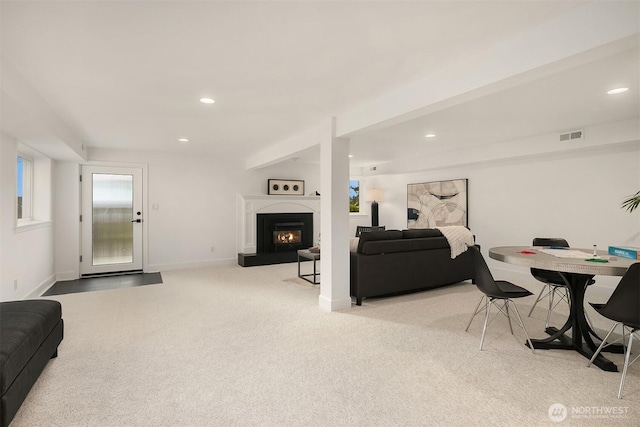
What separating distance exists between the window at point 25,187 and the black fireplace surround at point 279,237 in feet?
11.3

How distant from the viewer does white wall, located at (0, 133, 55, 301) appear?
3.56 m

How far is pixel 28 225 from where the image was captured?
4.31 m

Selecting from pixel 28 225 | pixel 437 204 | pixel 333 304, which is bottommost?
pixel 333 304

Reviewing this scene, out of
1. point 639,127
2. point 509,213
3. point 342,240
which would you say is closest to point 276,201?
point 342,240

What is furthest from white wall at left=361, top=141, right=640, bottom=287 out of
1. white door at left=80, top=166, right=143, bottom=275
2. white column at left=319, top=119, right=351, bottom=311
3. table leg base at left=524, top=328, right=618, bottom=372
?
white door at left=80, top=166, right=143, bottom=275

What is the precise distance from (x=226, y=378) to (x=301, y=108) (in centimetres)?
261

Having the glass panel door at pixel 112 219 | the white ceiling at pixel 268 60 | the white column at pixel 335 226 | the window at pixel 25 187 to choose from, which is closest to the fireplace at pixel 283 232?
the glass panel door at pixel 112 219

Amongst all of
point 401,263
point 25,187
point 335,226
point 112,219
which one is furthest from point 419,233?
point 25,187

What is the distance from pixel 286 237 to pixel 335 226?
147 inches

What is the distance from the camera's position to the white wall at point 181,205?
5.67 meters

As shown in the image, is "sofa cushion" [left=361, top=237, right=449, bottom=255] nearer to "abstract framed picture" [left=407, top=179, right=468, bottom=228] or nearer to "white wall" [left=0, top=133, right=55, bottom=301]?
"abstract framed picture" [left=407, top=179, right=468, bottom=228]

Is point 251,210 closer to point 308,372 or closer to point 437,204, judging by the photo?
point 437,204

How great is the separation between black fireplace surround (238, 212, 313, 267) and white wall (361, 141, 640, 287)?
10.6 ft

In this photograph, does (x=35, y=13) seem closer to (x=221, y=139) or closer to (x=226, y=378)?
(x=226, y=378)
